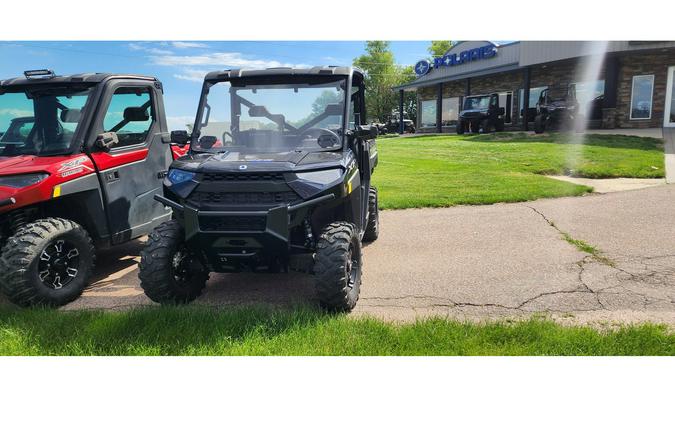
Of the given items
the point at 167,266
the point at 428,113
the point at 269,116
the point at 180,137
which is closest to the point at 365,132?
the point at 269,116

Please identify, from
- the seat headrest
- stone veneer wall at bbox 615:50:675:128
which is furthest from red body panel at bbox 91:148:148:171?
stone veneer wall at bbox 615:50:675:128

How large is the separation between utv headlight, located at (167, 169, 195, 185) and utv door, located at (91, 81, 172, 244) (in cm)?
128

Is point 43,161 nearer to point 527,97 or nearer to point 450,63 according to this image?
point 450,63

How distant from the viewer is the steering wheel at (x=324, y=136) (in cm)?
439

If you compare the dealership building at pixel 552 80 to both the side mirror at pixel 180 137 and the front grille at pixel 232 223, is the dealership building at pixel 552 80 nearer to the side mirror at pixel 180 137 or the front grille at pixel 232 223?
the side mirror at pixel 180 137

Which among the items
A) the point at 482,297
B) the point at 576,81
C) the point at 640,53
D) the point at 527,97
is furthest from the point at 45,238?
the point at 640,53

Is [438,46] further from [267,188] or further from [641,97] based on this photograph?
[641,97]

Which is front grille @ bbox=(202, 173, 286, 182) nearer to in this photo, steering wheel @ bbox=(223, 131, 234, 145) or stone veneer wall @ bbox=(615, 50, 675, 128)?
steering wheel @ bbox=(223, 131, 234, 145)

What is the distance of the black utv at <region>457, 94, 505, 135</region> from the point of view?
38.2 ft

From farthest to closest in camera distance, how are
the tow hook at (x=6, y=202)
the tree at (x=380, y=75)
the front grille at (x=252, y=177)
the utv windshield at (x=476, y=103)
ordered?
the utv windshield at (x=476, y=103)
the tree at (x=380, y=75)
the tow hook at (x=6, y=202)
the front grille at (x=252, y=177)

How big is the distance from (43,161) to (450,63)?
9.68 metres

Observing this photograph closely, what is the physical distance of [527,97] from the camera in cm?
1345

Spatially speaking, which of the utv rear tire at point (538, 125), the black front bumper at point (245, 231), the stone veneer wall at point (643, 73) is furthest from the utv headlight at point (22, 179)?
the stone veneer wall at point (643, 73)

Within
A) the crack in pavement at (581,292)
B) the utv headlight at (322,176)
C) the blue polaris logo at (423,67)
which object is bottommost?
the crack in pavement at (581,292)
